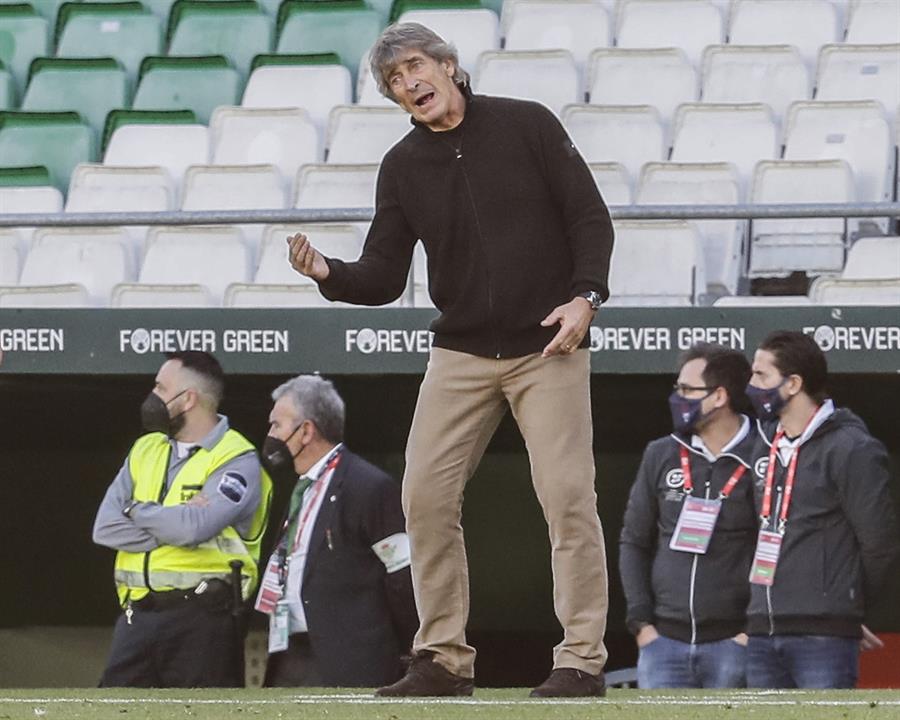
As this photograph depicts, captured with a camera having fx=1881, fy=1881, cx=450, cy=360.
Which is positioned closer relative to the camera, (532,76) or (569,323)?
(569,323)

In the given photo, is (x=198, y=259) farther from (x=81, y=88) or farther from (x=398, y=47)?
(x=398, y=47)

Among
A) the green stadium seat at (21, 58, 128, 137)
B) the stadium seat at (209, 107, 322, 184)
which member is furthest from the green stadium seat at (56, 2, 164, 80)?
the stadium seat at (209, 107, 322, 184)

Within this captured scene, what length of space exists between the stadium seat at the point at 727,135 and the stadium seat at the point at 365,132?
1.34 m

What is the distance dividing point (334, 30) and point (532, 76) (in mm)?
→ 1836

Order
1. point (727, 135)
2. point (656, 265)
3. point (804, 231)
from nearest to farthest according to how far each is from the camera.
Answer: point (656, 265), point (804, 231), point (727, 135)

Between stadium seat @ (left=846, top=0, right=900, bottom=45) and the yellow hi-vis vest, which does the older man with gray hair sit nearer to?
the yellow hi-vis vest

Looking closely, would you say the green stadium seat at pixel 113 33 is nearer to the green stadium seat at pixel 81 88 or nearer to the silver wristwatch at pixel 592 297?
the green stadium seat at pixel 81 88

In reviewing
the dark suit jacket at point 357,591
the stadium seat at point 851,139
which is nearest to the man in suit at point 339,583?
the dark suit jacket at point 357,591

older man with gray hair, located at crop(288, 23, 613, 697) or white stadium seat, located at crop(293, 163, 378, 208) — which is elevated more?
white stadium seat, located at crop(293, 163, 378, 208)

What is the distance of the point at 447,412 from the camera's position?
15.3ft

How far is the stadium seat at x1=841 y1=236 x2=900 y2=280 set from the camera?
24.4 feet

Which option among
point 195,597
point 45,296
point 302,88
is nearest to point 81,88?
point 302,88

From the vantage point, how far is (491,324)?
4.61m

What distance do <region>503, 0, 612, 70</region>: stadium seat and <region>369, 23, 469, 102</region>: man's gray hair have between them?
18.2ft
